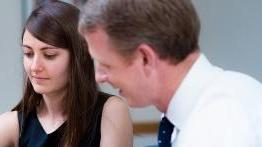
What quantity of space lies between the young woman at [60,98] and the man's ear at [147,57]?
2.07 feet

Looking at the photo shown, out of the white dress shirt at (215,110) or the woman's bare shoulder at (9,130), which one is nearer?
the white dress shirt at (215,110)

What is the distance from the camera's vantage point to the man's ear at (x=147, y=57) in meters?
0.81

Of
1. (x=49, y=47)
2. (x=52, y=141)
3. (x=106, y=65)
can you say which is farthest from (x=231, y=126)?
(x=52, y=141)

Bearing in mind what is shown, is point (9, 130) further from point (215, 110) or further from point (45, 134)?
point (215, 110)

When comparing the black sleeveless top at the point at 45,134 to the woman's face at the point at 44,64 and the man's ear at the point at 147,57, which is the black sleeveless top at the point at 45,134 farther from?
the man's ear at the point at 147,57

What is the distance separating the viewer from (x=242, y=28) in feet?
8.18

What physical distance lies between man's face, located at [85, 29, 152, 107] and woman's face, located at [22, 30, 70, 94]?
0.62 metres

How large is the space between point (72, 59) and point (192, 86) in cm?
72

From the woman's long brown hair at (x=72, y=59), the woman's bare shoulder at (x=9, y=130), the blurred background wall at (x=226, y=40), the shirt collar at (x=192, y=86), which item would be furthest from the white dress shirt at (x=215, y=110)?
the blurred background wall at (x=226, y=40)

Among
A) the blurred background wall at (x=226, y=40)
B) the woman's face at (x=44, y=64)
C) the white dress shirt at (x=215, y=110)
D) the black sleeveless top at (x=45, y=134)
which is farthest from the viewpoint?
the blurred background wall at (x=226, y=40)

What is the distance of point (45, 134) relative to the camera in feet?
5.28

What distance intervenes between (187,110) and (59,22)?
2.33ft

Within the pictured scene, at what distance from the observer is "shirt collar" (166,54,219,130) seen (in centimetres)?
84

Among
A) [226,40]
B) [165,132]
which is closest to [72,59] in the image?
[165,132]
